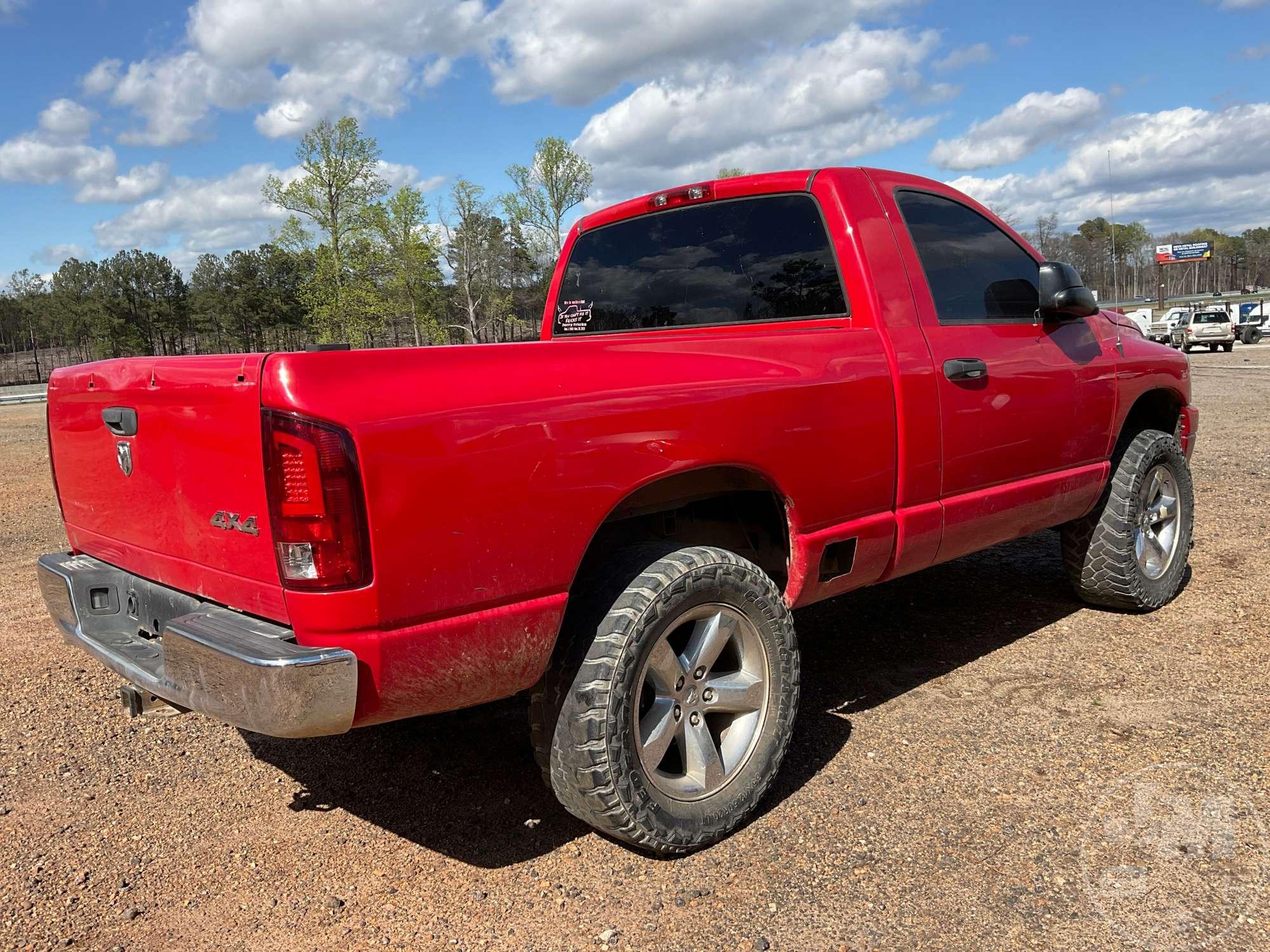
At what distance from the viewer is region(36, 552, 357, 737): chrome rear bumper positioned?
2.09 metres

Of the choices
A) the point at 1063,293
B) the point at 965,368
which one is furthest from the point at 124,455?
the point at 1063,293

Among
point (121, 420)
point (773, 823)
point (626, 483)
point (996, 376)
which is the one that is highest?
point (121, 420)

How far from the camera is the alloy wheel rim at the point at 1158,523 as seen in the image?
4652mm

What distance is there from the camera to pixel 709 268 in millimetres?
3803

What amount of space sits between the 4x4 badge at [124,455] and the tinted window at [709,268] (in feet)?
6.90

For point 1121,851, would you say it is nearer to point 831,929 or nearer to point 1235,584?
point 831,929

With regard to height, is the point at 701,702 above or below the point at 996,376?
below

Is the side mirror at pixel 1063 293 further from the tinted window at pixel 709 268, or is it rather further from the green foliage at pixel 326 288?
the green foliage at pixel 326 288

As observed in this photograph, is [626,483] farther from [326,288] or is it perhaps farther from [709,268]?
[326,288]

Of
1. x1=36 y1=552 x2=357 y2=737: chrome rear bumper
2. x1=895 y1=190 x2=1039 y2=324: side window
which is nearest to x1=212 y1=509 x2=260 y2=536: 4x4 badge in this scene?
x1=36 y1=552 x2=357 y2=737: chrome rear bumper

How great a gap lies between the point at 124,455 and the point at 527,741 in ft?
5.82

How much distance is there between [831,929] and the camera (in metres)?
2.38

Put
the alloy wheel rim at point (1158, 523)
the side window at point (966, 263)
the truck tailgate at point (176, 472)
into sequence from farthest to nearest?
the alloy wheel rim at point (1158, 523), the side window at point (966, 263), the truck tailgate at point (176, 472)

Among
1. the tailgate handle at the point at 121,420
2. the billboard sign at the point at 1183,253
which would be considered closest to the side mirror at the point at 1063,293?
the tailgate handle at the point at 121,420
